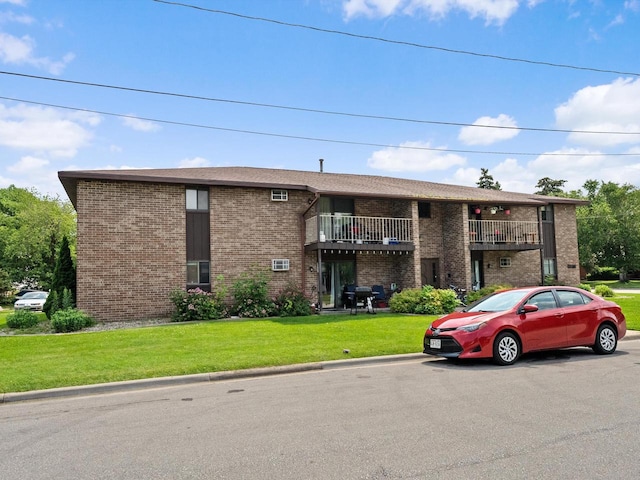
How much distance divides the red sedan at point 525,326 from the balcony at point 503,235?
11358 mm

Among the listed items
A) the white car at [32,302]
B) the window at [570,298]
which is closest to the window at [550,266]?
the window at [570,298]

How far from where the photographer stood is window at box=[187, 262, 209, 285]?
17.5 meters

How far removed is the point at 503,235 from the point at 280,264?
417 inches

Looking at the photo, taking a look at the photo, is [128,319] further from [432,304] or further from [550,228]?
[550,228]

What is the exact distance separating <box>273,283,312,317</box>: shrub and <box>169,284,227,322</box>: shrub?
1.94 meters

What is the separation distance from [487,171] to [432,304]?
55.7m

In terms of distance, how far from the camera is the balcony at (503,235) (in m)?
21.2

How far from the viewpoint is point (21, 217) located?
4056 cm

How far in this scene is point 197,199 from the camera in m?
17.8

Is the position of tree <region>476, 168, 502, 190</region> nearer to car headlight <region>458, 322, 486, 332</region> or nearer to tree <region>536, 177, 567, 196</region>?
tree <region>536, 177, 567, 196</region>

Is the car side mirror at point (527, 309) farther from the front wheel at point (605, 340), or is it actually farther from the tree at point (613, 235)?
the tree at point (613, 235)

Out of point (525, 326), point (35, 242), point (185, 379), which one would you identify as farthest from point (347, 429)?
point (35, 242)

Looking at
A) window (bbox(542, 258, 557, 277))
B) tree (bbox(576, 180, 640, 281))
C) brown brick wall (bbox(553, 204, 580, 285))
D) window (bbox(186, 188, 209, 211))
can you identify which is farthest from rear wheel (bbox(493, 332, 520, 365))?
tree (bbox(576, 180, 640, 281))

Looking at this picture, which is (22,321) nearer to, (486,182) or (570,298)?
(570,298)
